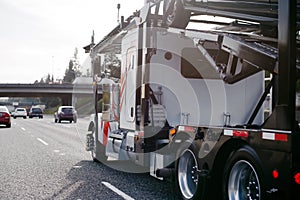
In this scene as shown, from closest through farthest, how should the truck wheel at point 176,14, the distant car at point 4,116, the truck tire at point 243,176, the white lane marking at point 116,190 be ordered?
1. the truck tire at point 243,176
2. the white lane marking at point 116,190
3. the truck wheel at point 176,14
4. the distant car at point 4,116

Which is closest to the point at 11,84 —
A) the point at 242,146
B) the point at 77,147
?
the point at 77,147

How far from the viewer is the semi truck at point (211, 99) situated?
4738 mm

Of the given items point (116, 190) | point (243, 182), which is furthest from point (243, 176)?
point (116, 190)

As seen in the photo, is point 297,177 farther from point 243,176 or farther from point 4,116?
point 4,116

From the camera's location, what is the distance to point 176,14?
25.4 feet

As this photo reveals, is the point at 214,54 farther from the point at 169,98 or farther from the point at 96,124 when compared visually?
the point at 96,124

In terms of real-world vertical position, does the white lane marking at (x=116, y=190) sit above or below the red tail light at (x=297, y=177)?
below

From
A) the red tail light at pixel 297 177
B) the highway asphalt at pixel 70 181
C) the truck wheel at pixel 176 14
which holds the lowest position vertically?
the highway asphalt at pixel 70 181

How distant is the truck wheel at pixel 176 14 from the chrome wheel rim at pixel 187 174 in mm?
2249

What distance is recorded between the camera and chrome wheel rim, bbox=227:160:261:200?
207 inches

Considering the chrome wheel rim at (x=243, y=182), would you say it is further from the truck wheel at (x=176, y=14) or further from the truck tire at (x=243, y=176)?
the truck wheel at (x=176, y=14)

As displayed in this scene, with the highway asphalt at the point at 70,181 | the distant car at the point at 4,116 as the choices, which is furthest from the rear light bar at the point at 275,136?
the distant car at the point at 4,116

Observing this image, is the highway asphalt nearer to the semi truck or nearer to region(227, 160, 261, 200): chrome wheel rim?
the semi truck

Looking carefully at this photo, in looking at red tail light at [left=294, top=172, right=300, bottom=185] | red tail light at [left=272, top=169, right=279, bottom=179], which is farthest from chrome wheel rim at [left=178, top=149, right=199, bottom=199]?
red tail light at [left=294, top=172, right=300, bottom=185]
